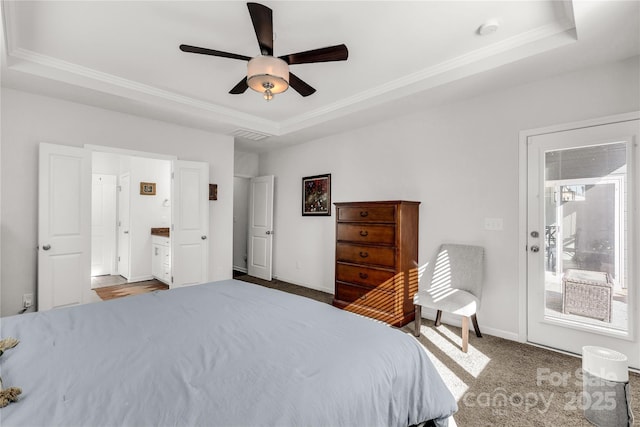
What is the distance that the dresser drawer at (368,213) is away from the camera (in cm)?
332

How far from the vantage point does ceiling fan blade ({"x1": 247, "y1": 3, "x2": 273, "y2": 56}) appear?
174cm

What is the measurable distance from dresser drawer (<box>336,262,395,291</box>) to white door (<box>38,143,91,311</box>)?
295 centimetres

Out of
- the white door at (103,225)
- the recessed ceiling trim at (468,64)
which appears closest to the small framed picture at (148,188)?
the white door at (103,225)

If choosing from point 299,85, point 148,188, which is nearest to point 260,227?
point 148,188

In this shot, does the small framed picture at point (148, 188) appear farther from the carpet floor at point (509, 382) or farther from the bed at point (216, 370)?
the carpet floor at point (509, 382)

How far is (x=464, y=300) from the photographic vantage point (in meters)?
2.75

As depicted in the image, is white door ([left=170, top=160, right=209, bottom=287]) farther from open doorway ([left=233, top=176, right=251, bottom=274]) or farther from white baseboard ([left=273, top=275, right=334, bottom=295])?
open doorway ([left=233, top=176, right=251, bottom=274])

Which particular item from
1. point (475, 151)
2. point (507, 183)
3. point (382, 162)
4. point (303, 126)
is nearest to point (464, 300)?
point (507, 183)

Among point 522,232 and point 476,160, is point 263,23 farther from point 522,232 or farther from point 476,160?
point 522,232

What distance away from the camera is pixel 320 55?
2.09 meters

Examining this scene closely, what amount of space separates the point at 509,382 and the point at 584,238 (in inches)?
54.7

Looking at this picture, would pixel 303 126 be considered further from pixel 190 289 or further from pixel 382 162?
pixel 190 289

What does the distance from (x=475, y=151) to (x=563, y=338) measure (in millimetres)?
1895

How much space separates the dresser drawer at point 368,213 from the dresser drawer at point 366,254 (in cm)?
32
